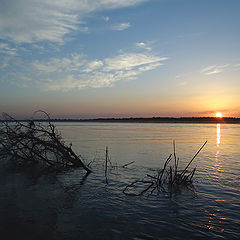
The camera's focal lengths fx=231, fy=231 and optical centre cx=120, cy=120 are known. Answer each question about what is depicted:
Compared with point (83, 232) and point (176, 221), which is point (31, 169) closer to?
point (83, 232)

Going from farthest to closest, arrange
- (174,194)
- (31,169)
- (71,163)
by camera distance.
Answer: (71,163), (31,169), (174,194)

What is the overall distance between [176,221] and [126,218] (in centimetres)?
135

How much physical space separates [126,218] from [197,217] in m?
1.98

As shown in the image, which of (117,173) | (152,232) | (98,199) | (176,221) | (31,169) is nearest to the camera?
(152,232)

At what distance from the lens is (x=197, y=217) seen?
642 centimetres

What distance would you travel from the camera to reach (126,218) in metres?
6.38

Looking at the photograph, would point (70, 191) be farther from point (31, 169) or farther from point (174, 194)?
point (31, 169)

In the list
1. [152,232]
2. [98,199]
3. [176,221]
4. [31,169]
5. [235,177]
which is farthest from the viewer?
[31,169]

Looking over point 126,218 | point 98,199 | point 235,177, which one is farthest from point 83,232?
point 235,177

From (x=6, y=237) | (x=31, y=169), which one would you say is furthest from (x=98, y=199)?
(x=31, y=169)

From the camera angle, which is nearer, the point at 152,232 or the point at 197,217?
the point at 152,232

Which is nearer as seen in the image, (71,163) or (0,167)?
(0,167)

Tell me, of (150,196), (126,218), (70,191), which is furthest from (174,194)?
(70,191)

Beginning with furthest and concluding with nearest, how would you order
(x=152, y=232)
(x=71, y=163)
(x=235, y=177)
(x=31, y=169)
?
(x=71, y=163) < (x=31, y=169) < (x=235, y=177) < (x=152, y=232)
